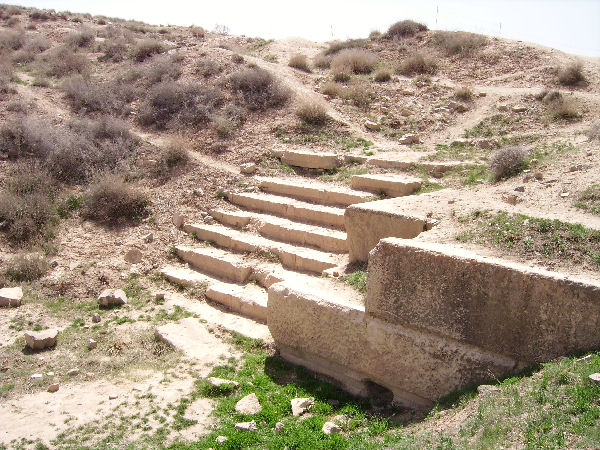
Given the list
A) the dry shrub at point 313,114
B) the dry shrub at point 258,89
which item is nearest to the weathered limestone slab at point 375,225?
the dry shrub at point 313,114

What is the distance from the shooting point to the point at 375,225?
23.5 ft

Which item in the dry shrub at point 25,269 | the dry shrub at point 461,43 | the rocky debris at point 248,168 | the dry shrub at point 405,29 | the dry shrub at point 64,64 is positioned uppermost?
the dry shrub at point 405,29

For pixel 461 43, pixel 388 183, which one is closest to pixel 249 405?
pixel 388 183

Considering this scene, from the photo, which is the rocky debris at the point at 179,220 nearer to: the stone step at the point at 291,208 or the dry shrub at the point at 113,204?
the dry shrub at the point at 113,204

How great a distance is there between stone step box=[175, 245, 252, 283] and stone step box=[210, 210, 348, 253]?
0.75 m

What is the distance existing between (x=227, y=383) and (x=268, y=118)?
26.9 feet

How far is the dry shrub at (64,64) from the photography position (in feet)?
56.0

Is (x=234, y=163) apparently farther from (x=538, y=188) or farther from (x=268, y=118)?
(x=538, y=188)

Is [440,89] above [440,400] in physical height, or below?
above

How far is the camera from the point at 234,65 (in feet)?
50.5

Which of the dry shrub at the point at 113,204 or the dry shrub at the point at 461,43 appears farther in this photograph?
the dry shrub at the point at 461,43

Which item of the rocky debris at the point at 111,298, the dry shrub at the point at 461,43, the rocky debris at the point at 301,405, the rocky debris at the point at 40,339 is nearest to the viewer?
the rocky debris at the point at 301,405

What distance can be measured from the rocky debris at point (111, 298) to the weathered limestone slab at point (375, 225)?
386 cm

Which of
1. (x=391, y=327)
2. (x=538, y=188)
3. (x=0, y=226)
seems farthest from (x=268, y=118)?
(x=391, y=327)
